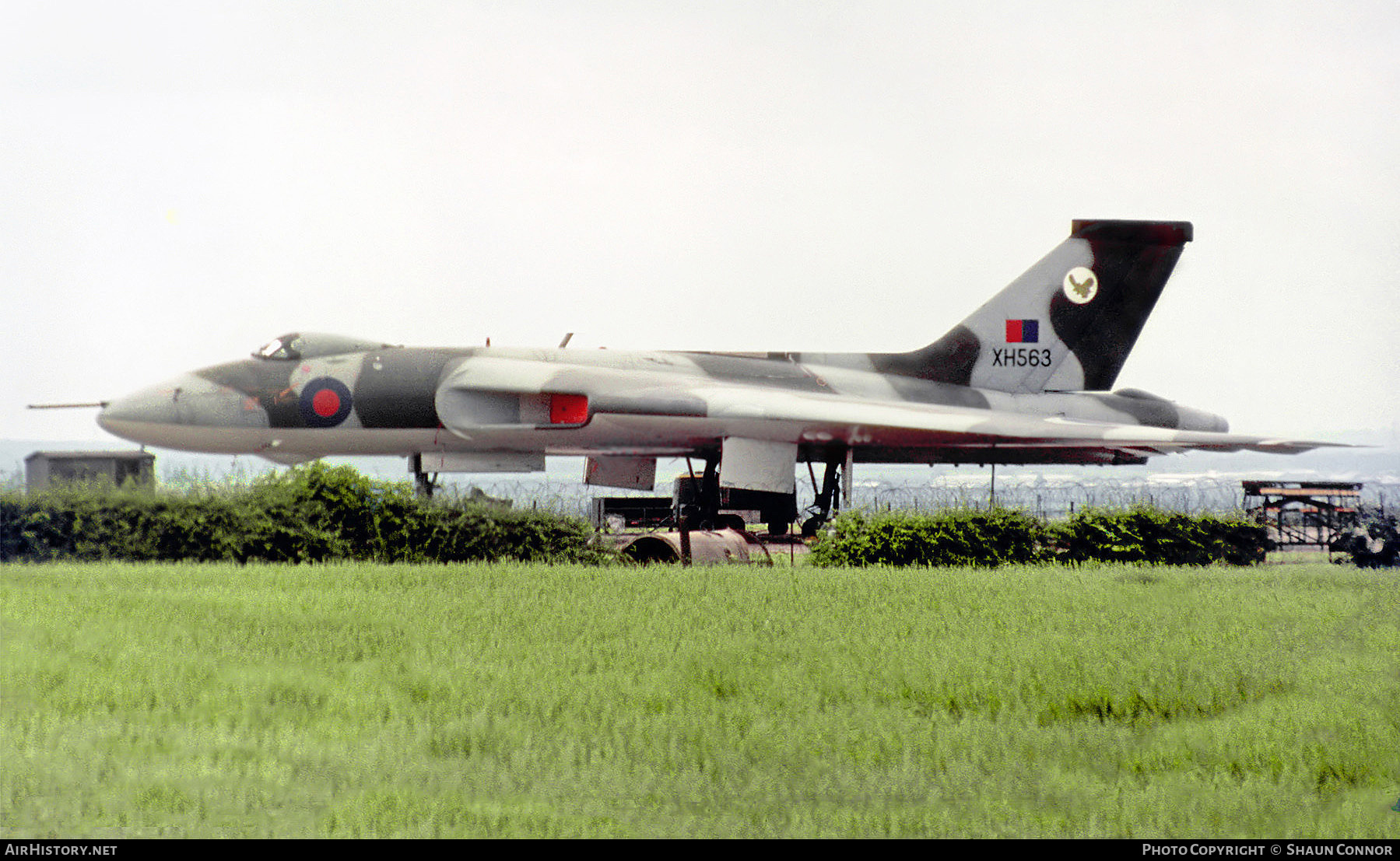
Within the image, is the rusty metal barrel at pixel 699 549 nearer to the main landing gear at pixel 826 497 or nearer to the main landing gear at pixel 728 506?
the main landing gear at pixel 728 506

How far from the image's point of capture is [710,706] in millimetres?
5270

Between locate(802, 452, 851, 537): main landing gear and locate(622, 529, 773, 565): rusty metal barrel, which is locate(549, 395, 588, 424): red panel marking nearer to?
locate(622, 529, 773, 565): rusty metal barrel

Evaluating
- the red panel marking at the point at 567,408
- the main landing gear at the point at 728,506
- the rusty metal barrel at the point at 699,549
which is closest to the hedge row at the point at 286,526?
the rusty metal barrel at the point at 699,549

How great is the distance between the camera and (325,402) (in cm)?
1549

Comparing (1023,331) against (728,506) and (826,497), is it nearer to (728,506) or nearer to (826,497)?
(826,497)

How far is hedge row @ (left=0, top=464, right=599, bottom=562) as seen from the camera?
396 inches

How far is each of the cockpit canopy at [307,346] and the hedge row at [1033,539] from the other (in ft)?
25.8

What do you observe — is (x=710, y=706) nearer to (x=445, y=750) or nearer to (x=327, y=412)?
(x=445, y=750)

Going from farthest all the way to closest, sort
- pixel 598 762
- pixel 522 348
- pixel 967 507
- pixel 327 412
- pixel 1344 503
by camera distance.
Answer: pixel 1344 503
pixel 522 348
pixel 327 412
pixel 967 507
pixel 598 762

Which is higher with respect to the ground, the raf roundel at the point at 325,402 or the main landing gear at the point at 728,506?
the raf roundel at the point at 325,402

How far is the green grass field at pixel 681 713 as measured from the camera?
3820 mm

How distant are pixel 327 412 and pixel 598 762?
1240 cm

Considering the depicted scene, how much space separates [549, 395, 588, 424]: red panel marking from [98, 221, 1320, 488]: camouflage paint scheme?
0.06ft
